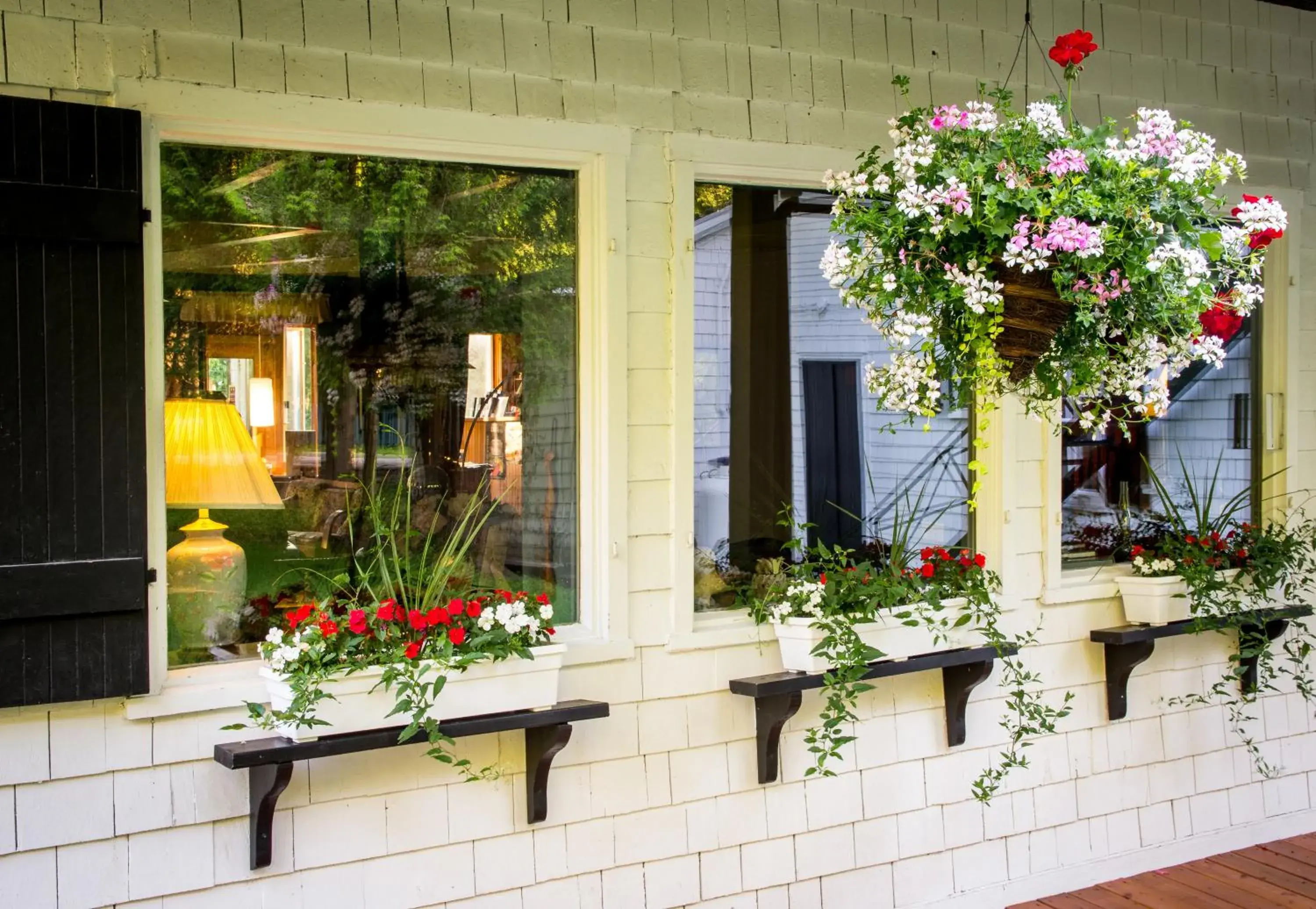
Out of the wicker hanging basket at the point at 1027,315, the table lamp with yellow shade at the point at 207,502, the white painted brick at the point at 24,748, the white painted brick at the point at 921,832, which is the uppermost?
the wicker hanging basket at the point at 1027,315

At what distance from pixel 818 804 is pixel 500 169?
1.98 meters

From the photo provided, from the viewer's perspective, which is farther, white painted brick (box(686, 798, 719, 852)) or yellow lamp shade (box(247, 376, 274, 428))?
white painted brick (box(686, 798, 719, 852))

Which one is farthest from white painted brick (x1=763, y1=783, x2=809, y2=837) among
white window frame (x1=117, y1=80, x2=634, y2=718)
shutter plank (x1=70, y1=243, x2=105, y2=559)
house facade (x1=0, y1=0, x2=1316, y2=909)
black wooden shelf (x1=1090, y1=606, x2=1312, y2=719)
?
shutter plank (x1=70, y1=243, x2=105, y2=559)

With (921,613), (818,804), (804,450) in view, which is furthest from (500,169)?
(818,804)

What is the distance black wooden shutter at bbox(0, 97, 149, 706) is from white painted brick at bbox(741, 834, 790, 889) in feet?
5.58

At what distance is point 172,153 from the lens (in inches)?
111

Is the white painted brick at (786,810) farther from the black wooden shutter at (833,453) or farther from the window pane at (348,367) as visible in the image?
the window pane at (348,367)

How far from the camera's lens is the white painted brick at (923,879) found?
375 centimetres

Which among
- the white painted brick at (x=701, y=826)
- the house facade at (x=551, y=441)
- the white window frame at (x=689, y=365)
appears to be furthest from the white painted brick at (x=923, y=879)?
the white window frame at (x=689, y=365)

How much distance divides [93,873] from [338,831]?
1.71 ft

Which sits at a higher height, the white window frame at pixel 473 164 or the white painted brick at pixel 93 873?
the white window frame at pixel 473 164

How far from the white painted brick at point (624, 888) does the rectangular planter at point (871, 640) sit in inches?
26.8

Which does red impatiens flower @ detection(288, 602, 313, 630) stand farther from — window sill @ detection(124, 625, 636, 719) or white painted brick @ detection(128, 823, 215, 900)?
white painted brick @ detection(128, 823, 215, 900)

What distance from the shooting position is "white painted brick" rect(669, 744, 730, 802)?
3.37 meters
